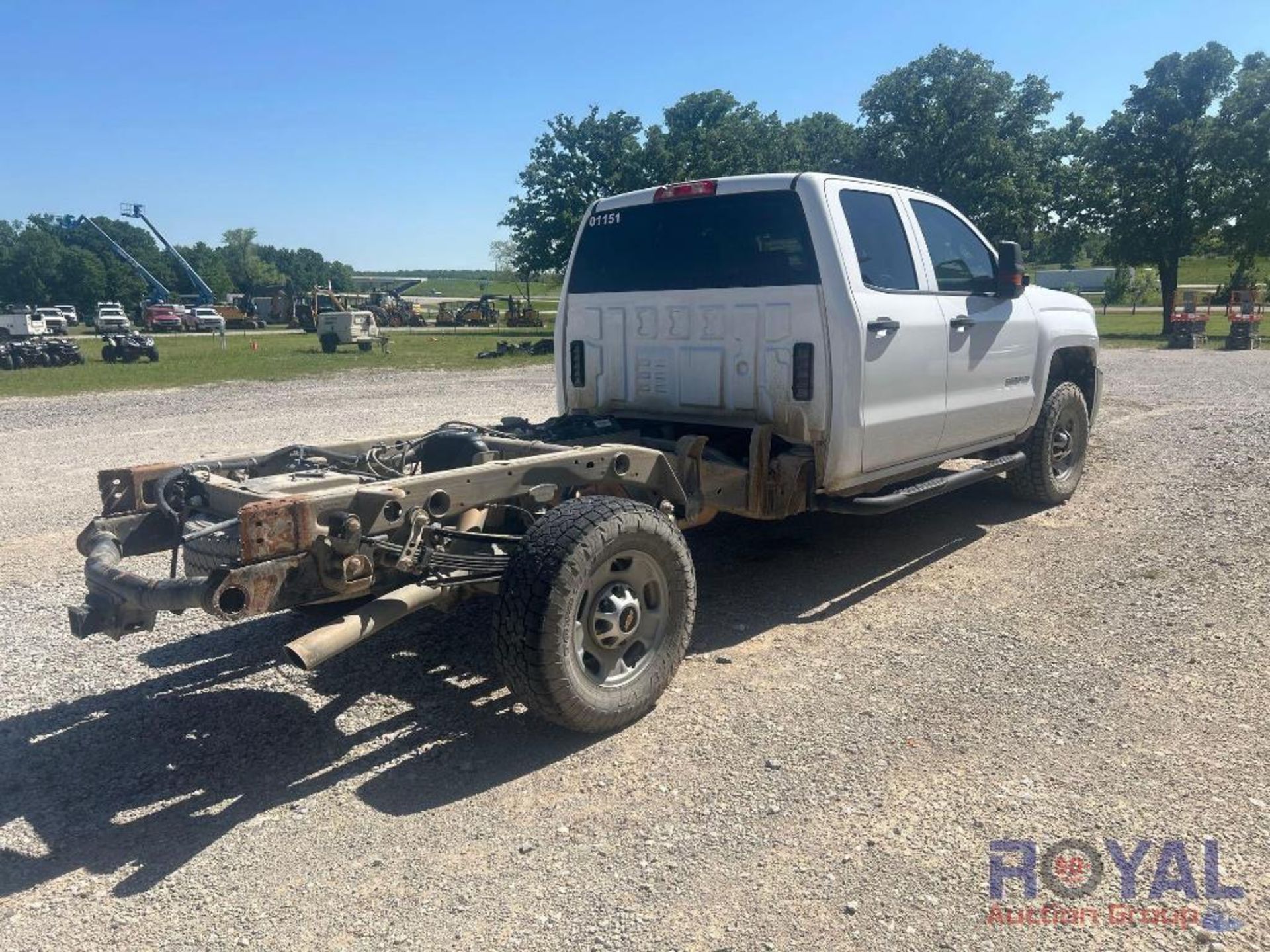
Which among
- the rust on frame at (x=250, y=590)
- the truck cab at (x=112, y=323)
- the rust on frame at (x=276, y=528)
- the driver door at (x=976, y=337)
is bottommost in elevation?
the rust on frame at (x=250, y=590)

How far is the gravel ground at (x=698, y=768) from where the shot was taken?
2852 millimetres

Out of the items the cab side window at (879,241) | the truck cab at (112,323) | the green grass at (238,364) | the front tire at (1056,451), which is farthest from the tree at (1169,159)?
the truck cab at (112,323)

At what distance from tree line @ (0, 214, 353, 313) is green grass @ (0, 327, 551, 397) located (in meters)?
33.9

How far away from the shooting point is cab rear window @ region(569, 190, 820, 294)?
511 centimetres

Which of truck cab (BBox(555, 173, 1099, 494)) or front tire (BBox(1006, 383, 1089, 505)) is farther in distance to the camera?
front tire (BBox(1006, 383, 1089, 505))

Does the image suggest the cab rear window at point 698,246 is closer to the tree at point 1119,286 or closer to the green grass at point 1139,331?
the green grass at point 1139,331

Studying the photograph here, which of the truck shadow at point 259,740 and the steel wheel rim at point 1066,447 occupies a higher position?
the steel wheel rim at point 1066,447

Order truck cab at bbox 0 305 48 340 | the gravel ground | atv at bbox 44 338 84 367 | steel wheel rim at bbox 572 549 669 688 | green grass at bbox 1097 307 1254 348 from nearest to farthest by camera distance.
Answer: the gravel ground < steel wheel rim at bbox 572 549 669 688 < atv at bbox 44 338 84 367 < green grass at bbox 1097 307 1254 348 < truck cab at bbox 0 305 48 340

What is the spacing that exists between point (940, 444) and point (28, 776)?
4994mm

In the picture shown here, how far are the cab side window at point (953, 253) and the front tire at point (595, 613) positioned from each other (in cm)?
289

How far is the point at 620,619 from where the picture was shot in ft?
13.0

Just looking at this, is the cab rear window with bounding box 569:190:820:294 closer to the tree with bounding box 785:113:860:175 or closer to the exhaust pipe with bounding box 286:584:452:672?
the exhaust pipe with bounding box 286:584:452:672

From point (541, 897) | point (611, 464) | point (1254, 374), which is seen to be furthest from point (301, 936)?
point (1254, 374)

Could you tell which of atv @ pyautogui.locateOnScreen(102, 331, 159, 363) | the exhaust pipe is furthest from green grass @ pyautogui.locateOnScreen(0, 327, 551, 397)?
the exhaust pipe
